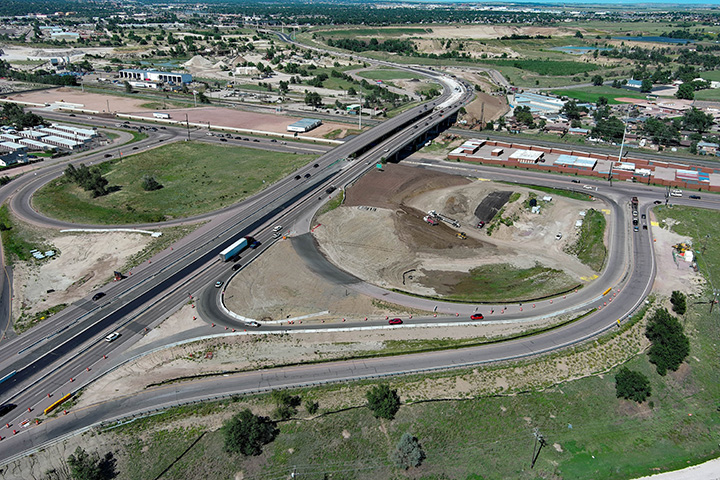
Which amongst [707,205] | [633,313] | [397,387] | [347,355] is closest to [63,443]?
[347,355]

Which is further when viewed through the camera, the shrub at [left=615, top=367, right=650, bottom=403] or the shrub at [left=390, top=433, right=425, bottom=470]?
the shrub at [left=615, top=367, right=650, bottom=403]

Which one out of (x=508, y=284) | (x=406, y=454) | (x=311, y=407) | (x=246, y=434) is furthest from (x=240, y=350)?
(x=508, y=284)

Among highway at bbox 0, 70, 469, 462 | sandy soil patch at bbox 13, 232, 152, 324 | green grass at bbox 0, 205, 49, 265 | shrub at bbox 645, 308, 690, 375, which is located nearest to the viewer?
highway at bbox 0, 70, 469, 462

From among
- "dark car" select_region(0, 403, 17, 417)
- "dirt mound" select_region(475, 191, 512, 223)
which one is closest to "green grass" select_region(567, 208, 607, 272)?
"dirt mound" select_region(475, 191, 512, 223)

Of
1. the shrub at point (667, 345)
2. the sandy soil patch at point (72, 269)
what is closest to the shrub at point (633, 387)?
the shrub at point (667, 345)

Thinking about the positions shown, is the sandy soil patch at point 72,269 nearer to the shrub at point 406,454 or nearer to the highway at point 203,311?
the highway at point 203,311

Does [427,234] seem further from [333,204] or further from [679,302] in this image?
[679,302]

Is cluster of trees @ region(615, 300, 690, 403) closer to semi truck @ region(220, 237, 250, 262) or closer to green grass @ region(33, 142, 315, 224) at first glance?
semi truck @ region(220, 237, 250, 262)

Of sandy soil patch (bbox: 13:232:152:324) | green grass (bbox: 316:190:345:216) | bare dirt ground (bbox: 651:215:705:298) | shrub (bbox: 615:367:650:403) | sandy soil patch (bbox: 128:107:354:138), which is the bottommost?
sandy soil patch (bbox: 13:232:152:324)
